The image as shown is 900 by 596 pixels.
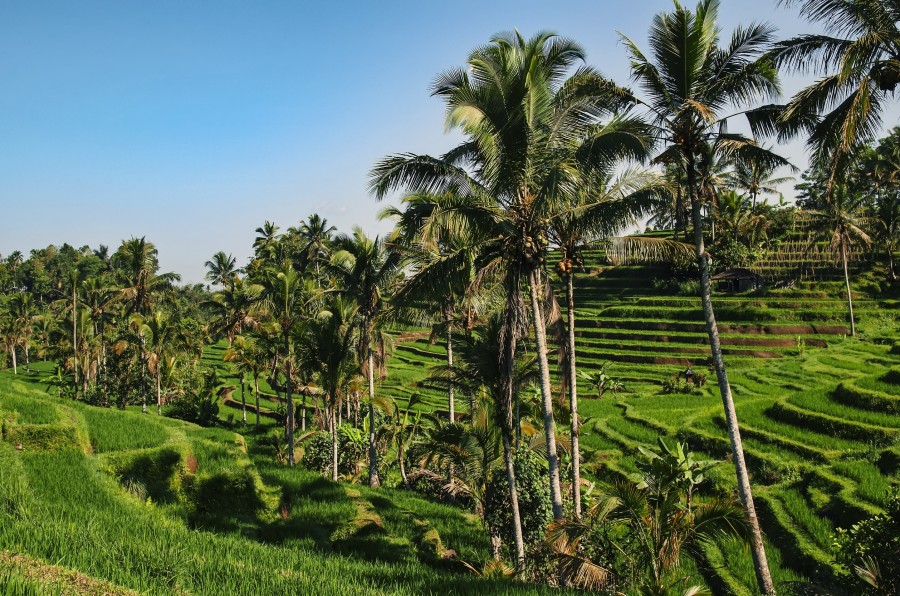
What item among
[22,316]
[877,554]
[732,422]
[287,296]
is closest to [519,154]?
[732,422]

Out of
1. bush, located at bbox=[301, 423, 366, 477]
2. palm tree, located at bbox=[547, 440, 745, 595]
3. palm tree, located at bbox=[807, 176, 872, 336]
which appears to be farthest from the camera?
palm tree, located at bbox=[807, 176, 872, 336]

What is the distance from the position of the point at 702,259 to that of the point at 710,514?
4.75 meters

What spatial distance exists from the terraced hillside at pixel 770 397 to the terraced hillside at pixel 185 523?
6302 millimetres

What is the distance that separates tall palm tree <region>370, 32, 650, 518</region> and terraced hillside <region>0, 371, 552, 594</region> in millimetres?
4512

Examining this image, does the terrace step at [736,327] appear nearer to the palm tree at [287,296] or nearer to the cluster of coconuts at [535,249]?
the palm tree at [287,296]

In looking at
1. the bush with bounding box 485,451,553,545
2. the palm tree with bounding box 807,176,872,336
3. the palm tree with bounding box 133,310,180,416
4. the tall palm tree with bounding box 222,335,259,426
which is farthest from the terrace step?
→ the palm tree with bounding box 133,310,180,416

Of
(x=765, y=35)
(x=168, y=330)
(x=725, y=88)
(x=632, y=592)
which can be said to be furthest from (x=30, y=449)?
(x=168, y=330)

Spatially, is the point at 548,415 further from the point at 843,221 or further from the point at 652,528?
the point at 843,221

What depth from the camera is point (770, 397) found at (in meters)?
26.1

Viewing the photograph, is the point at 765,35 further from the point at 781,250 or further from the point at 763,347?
the point at 781,250

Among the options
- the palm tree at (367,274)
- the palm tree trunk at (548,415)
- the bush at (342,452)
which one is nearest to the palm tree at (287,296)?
the bush at (342,452)

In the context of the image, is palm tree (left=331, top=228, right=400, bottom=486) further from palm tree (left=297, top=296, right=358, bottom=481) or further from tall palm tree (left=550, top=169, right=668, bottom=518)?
tall palm tree (left=550, top=169, right=668, bottom=518)

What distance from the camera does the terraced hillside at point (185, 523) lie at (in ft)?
20.3

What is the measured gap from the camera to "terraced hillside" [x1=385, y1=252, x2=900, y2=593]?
49.5 ft
